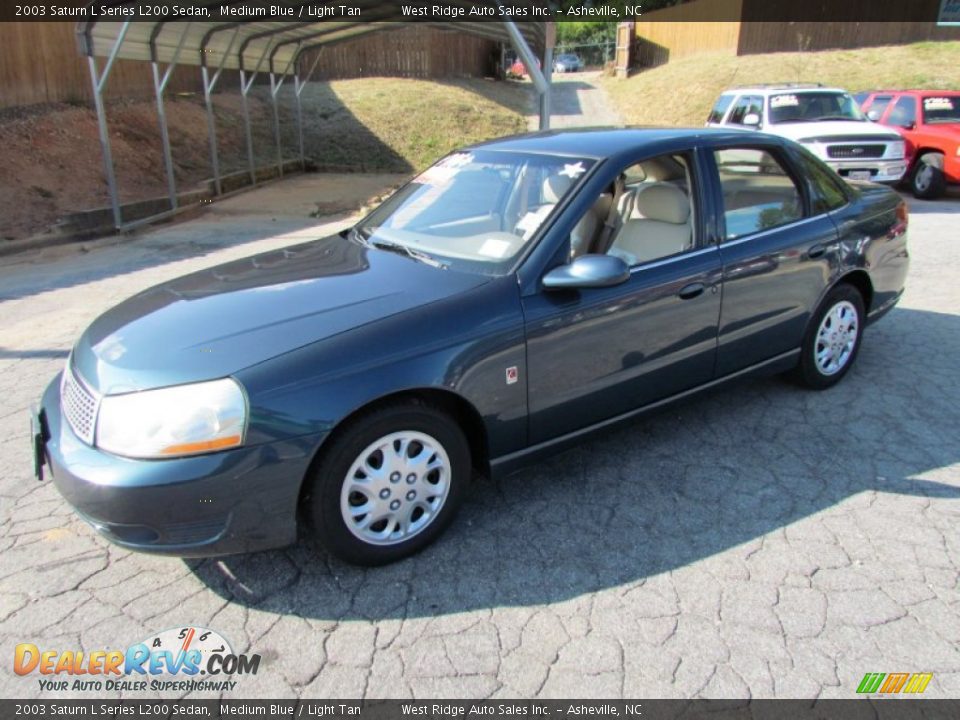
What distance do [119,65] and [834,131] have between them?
15138mm

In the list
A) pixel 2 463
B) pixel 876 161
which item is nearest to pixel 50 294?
pixel 2 463

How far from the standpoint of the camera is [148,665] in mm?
2461

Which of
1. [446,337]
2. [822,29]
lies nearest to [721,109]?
[446,337]

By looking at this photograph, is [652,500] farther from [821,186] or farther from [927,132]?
[927,132]

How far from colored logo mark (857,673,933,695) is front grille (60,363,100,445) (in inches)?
110

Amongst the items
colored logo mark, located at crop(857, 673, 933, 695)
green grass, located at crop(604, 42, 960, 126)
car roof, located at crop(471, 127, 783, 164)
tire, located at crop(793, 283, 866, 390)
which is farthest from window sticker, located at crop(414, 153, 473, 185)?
green grass, located at crop(604, 42, 960, 126)

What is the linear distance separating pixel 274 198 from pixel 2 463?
11941 millimetres

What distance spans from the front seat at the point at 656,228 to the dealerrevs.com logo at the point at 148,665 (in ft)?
8.09

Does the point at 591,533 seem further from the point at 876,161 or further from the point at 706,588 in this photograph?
the point at 876,161

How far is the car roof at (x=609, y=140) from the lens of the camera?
3553 mm

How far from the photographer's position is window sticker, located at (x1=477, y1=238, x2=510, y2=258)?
322 centimetres

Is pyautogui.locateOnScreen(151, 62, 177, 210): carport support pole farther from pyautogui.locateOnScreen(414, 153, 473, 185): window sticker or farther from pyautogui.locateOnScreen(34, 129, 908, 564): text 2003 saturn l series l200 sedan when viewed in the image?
pyautogui.locateOnScreen(34, 129, 908, 564): text 2003 saturn l series l200 sedan

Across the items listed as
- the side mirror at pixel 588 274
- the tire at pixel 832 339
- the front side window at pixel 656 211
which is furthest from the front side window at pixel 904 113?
the side mirror at pixel 588 274
